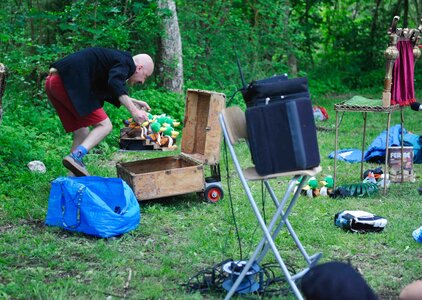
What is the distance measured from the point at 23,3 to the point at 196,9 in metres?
3.24

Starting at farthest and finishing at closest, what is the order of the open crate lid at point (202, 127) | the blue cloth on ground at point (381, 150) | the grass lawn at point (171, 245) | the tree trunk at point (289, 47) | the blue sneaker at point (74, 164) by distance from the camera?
1. the tree trunk at point (289, 47)
2. the blue cloth on ground at point (381, 150)
3. the open crate lid at point (202, 127)
4. the blue sneaker at point (74, 164)
5. the grass lawn at point (171, 245)

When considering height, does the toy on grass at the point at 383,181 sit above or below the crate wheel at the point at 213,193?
below

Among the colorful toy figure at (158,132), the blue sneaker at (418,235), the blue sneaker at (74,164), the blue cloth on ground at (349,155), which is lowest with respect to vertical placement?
the blue cloth on ground at (349,155)

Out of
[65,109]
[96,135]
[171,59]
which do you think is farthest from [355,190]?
[171,59]

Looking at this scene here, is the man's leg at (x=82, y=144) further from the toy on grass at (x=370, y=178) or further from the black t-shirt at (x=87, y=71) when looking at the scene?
the toy on grass at (x=370, y=178)

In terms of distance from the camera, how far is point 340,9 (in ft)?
61.3

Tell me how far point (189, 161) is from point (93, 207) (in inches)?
62.6

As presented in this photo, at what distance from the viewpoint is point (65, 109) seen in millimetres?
6469

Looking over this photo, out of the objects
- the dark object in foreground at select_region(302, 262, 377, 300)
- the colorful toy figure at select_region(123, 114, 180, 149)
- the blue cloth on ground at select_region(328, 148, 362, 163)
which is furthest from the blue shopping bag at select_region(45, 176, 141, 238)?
the blue cloth on ground at select_region(328, 148, 362, 163)

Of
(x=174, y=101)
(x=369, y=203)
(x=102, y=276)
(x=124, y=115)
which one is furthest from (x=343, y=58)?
(x=102, y=276)

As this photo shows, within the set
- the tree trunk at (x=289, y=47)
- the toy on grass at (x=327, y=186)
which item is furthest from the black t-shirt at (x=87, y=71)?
the tree trunk at (x=289, y=47)

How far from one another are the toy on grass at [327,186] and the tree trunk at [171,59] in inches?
191

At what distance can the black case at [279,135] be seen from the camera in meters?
3.81

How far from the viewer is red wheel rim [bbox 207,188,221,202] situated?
20.9 feet
